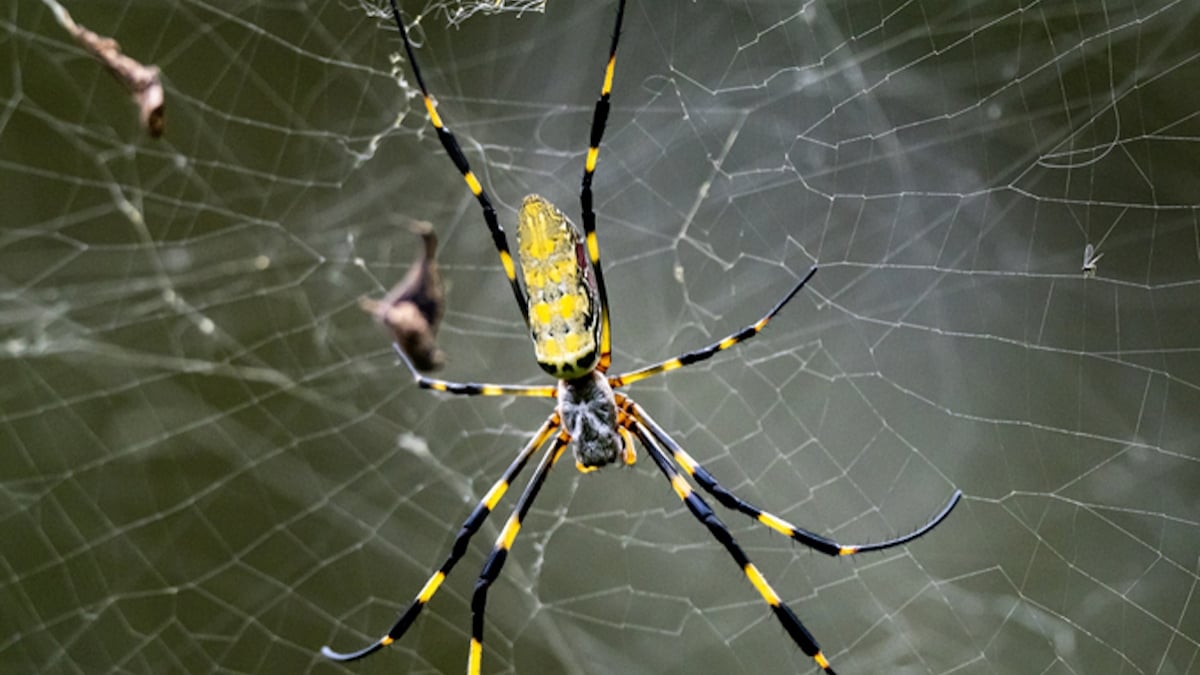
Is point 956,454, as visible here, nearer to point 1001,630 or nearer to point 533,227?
point 1001,630


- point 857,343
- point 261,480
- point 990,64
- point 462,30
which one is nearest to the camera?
point 990,64

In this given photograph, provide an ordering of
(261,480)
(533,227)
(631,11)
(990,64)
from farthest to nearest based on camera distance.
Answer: (261,480) → (631,11) → (990,64) → (533,227)

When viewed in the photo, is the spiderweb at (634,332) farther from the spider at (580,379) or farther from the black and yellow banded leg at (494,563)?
the black and yellow banded leg at (494,563)

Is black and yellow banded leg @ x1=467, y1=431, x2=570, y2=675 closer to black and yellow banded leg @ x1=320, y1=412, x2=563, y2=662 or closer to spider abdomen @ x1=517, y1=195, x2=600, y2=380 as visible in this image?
black and yellow banded leg @ x1=320, y1=412, x2=563, y2=662

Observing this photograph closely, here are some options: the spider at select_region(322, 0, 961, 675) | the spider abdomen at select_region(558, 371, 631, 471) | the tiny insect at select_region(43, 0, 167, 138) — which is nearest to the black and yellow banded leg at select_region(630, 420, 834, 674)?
the spider at select_region(322, 0, 961, 675)

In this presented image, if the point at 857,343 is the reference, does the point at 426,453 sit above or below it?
above

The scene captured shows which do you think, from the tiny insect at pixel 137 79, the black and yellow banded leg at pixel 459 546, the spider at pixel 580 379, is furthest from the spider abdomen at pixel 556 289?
the tiny insect at pixel 137 79

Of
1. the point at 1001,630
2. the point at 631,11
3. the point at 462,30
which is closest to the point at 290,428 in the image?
the point at 462,30
